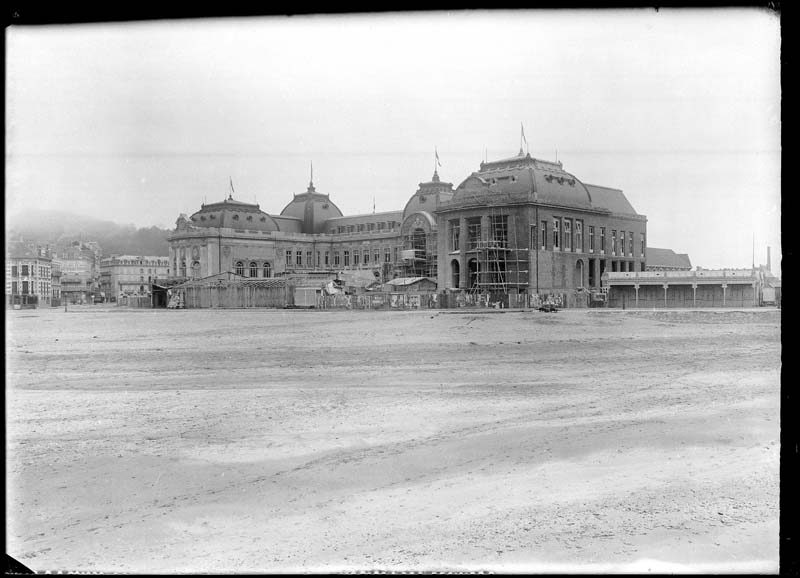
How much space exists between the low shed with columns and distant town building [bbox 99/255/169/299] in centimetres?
3597

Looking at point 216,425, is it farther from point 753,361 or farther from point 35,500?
point 753,361

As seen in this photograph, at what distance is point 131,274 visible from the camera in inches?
1994

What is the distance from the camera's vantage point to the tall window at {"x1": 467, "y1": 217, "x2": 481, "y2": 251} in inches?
2246

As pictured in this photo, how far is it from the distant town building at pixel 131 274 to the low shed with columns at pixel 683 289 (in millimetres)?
35974

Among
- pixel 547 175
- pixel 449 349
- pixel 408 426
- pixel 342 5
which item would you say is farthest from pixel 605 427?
pixel 547 175

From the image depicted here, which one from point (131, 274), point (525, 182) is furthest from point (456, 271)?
point (131, 274)

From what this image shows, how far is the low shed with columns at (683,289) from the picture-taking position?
46.0m

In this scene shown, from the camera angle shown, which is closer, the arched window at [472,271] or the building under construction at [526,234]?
the building under construction at [526,234]

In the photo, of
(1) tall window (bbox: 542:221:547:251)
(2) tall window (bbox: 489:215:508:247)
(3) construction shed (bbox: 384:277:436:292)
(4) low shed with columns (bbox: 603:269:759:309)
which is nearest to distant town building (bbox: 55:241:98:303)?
(3) construction shed (bbox: 384:277:436:292)

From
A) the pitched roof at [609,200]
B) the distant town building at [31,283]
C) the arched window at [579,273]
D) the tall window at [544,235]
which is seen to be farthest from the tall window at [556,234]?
the distant town building at [31,283]

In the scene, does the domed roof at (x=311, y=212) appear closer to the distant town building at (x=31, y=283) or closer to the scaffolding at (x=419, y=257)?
the scaffolding at (x=419, y=257)

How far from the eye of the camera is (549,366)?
19.0m

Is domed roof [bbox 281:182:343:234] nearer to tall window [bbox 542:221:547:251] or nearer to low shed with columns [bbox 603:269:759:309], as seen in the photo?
tall window [bbox 542:221:547:251]

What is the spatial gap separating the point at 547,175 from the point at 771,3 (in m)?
54.6
